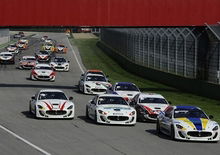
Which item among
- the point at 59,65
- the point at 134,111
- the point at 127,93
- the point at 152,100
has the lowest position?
the point at 59,65

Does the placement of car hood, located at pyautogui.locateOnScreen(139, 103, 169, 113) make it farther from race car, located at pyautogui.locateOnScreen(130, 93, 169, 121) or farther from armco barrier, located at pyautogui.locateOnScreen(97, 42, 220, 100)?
armco barrier, located at pyautogui.locateOnScreen(97, 42, 220, 100)

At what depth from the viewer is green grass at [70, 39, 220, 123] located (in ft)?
125

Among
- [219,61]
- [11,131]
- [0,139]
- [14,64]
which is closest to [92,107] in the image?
[11,131]

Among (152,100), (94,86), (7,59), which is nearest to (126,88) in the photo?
(94,86)

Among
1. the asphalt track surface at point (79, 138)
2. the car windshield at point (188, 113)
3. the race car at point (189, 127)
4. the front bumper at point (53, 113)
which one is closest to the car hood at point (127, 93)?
the asphalt track surface at point (79, 138)

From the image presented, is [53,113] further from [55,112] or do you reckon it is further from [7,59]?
[7,59]

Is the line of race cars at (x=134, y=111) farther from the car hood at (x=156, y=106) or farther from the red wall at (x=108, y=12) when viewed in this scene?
the red wall at (x=108, y=12)

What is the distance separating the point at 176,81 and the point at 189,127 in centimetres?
2783

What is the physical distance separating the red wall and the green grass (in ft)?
15.3

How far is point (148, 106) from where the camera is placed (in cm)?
2745

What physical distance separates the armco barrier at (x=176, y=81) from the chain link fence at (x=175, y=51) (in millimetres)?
344

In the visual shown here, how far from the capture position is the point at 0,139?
2056 centimetres

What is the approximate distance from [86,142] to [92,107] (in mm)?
6001

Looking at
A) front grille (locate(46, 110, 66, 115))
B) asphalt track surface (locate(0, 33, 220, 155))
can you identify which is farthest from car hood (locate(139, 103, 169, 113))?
front grille (locate(46, 110, 66, 115))
